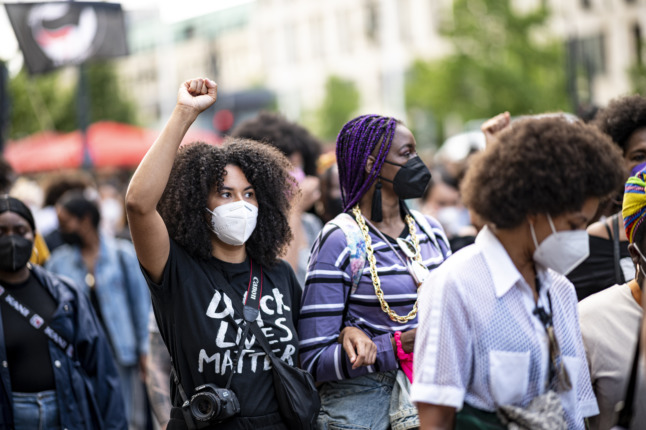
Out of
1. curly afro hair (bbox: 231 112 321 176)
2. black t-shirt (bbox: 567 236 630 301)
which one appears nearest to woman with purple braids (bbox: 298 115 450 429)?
black t-shirt (bbox: 567 236 630 301)

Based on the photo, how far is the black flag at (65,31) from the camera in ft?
35.2

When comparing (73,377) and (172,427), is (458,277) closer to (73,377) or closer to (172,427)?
(172,427)

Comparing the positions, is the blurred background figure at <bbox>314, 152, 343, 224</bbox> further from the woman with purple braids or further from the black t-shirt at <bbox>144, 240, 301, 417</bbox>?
the black t-shirt at <bbox>144, 240, 301, 417</bbox>

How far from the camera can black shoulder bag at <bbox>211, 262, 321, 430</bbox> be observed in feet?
12.2

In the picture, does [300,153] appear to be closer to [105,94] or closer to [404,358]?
[404,358]

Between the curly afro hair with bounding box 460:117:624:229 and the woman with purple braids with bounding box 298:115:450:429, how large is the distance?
3.54 ft

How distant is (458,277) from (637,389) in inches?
27.0

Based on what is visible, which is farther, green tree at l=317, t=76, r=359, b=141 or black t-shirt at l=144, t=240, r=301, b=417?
green tree at l=317, t=76, r=359, b=141

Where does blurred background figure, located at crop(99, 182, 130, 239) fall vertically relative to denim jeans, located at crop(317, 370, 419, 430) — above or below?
below

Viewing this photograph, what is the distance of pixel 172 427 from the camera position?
3.77 m

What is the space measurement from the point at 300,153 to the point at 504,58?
66.7ft

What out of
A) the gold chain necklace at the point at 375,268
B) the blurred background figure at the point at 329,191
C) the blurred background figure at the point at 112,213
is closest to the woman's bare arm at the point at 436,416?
the gold chain necklace at the point at 375,268

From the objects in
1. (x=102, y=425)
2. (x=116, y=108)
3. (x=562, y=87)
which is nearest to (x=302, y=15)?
(x=116, y=108)

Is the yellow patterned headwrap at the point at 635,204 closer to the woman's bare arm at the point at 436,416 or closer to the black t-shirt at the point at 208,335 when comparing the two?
the woman's bare arm at the point at 436,416
